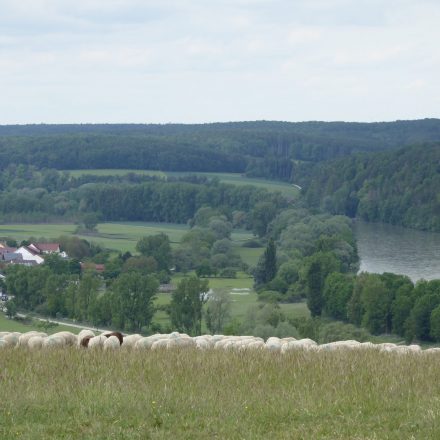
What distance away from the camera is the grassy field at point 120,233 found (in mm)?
103925

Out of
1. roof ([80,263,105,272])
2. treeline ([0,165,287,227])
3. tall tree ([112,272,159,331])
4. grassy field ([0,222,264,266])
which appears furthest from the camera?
treeline ([0,165,287,227])

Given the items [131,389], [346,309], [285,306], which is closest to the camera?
[131,389]

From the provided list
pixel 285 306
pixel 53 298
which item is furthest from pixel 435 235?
pixel 53 298

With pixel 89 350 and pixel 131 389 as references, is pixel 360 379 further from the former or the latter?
pixel 89 350

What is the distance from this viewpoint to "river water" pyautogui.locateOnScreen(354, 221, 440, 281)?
78.9 m

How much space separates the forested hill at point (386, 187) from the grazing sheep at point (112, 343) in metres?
115

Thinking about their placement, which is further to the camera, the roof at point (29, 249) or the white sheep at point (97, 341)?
the roof at point (29, 249)

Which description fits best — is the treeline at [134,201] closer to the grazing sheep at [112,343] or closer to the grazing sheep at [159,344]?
the grazing sheep at [159,344]

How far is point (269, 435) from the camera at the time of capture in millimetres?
9820

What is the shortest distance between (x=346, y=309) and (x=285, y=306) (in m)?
8.23

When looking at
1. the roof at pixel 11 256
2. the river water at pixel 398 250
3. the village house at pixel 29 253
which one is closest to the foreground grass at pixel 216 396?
the river water at pixel 398 250

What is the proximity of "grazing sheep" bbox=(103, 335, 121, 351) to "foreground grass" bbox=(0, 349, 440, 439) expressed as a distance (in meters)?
1.25

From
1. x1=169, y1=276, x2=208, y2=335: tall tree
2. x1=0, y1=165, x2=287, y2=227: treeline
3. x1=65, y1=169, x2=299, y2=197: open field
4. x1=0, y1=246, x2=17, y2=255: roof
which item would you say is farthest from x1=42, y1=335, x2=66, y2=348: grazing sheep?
x1=65, y1=169, x2=299, y2=197: open field

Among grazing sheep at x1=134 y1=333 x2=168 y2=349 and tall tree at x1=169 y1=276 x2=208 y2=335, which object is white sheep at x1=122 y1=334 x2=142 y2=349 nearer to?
grazing sheep at x1=134 y1=333 x2=168 y2=349
